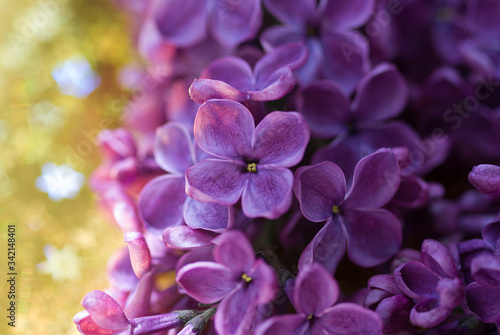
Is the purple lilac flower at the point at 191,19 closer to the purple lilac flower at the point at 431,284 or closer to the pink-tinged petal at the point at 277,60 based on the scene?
the pink-tinged petal at the point at 277,60

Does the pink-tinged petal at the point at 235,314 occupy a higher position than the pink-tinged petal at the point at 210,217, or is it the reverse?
the pink-tinged petal at the point at 210,217

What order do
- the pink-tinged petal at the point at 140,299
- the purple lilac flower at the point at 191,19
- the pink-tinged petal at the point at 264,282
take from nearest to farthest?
the pink-tinged petal at the point at 264,282 → the pink-tinged petal at the point at 140,299 → the purple lilac flower at the point at 191,19

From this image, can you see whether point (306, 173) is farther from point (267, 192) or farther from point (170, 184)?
point (170, 184)

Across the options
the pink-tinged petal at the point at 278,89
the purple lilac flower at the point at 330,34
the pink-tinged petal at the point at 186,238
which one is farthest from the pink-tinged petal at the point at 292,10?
the pink-tinged petal at the point at 186,238

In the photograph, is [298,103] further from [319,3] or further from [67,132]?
[67,132]

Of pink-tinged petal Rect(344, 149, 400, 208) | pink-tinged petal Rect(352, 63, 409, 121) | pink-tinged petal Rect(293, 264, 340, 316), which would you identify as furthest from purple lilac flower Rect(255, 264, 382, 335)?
pink-tinged petal Rect(352, 63, 409, 121)

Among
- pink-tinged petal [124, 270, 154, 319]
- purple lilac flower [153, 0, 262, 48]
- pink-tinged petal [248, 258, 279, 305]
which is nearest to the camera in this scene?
pink-tinged petal [248, 258, 279, 305]

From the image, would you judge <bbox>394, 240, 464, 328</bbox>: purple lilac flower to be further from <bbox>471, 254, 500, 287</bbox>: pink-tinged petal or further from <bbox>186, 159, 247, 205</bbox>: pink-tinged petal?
<bbox>186, 159, 247, 205</bbox>: pink-tinged petal
